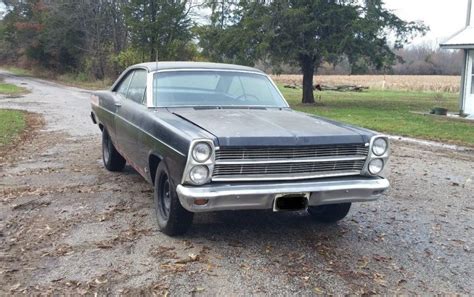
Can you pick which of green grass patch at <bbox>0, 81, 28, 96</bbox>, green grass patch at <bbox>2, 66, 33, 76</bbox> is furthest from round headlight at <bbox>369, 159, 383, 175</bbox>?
green grass patch at <bbox>2, 66, 33, 76</bbox>

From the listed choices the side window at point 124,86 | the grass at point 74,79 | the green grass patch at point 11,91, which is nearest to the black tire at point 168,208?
the side window at point 124,86

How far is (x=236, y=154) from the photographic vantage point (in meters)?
4.12

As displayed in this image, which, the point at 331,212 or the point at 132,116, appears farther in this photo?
the point at 132,116

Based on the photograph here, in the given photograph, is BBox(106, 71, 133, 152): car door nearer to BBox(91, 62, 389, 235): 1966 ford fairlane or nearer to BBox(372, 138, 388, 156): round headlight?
BBox(91, 62, 389, 235): 1966 ford fairlane

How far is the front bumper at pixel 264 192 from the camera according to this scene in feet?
13.2

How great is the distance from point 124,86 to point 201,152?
3.21 metres

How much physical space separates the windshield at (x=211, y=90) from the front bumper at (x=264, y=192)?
5.35ft

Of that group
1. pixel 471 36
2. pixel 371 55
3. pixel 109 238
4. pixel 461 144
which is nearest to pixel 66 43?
pixel 371 55

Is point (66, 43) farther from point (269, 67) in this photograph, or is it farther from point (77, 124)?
point (77, 124)

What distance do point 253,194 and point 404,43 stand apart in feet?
68.0

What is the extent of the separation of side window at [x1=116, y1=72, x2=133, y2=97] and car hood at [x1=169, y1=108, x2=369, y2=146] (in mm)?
1652

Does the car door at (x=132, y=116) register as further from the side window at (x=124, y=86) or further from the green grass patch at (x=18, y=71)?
the green grass patch at (x=18, y=71)

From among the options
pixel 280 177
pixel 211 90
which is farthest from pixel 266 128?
pixel 211 90

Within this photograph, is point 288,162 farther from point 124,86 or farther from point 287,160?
point 124,86
